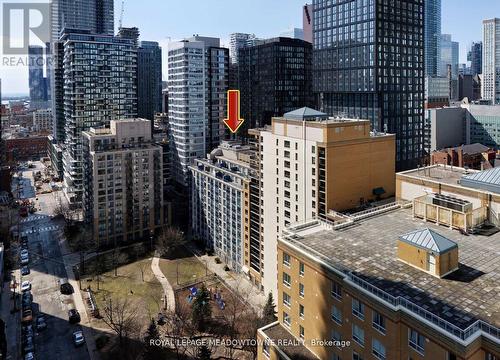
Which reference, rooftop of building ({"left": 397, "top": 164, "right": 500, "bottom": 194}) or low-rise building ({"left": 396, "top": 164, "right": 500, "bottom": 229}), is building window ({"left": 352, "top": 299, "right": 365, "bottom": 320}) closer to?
low-rise building ({"left": 396, "top": 164, "right": 500, "bottom": 229})

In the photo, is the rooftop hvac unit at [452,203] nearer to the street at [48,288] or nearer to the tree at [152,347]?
the tree at [152,347]

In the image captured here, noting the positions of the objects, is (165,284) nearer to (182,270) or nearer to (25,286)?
(182,270)

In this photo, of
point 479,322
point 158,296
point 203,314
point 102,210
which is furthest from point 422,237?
point 102,210

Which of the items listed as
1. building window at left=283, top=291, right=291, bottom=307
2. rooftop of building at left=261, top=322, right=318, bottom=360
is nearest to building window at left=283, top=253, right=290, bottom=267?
building window at left=283, top=291, right=291, bottom=307

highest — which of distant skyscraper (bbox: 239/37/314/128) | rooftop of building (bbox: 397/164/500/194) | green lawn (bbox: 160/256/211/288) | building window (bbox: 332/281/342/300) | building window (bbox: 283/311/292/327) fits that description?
distant skyscraper (bbox: 239/37/314/128)

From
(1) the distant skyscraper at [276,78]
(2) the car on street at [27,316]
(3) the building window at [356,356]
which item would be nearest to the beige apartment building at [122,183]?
(2) the car on street at [27,316]

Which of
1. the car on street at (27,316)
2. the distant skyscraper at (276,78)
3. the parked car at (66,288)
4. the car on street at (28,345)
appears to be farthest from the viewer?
the distant skyscraper at (276,78)

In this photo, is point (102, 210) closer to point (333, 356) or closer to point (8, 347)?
point (8, 347)
